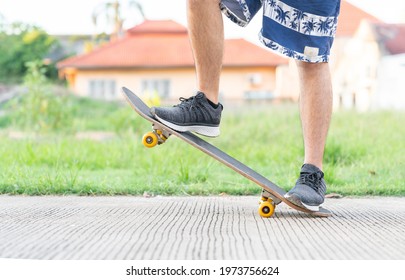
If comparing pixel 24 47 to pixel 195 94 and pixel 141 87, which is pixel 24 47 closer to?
pixel 141 87

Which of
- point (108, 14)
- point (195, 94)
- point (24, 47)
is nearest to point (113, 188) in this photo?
point (195, 94)

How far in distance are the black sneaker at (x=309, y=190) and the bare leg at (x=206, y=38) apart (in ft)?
1.48

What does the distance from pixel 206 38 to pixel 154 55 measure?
2555 centimetres

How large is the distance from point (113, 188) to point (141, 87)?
24234 millimetres

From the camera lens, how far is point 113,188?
325cm

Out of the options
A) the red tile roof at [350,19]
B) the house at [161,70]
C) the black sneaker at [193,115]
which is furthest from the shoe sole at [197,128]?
the red tile roof at [350,19]

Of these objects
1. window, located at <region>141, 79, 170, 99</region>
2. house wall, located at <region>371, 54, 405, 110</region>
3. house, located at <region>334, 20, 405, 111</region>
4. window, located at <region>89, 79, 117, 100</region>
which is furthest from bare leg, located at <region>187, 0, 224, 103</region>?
window, located at <region>89, 79, 117, 100</region>

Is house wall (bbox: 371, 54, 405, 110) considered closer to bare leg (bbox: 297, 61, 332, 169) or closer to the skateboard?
bare leg (bbox: 297, 61, 332, 169)

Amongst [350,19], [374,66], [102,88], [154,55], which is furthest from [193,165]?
[350,19]

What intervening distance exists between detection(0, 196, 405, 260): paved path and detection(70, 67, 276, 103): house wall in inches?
957

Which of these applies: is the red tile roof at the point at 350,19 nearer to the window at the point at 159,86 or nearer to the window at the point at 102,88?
the window at the point at 159,86

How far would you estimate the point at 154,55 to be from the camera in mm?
27734

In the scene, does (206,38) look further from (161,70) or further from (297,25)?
(161,70)

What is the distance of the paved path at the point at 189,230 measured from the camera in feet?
5.64
